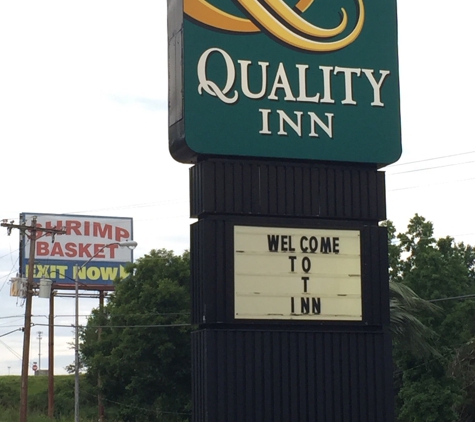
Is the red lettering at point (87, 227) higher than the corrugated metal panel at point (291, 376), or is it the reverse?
the red lettering at point (87, 227)

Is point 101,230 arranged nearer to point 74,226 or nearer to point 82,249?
point 74,226

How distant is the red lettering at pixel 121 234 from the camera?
68.9 metres

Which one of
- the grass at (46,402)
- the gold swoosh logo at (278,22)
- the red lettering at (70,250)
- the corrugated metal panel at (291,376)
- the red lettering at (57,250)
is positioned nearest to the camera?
the corrugated metal panel at (291,376)

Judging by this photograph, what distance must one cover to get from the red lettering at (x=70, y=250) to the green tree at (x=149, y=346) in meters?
19.7

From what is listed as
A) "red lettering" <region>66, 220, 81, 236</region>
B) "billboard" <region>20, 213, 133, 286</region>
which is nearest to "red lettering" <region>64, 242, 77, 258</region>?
"billboard" <region>20, 213, 133, 286</region>

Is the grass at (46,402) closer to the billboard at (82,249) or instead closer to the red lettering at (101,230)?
the billboard at (82,249)

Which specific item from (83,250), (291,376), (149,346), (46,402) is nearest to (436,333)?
(149,346)

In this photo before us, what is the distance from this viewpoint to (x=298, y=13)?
48.4 feet

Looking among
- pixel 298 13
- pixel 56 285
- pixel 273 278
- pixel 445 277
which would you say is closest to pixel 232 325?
pixel 273 278

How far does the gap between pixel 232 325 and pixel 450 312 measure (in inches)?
1400

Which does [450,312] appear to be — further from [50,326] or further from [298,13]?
[298,13]

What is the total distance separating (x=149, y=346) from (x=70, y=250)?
24.2 metres

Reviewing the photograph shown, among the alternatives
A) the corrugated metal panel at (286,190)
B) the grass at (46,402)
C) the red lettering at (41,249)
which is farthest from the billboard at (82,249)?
the corrugated metal panel at (286,190)

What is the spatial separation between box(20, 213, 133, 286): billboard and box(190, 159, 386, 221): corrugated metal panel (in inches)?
2051
